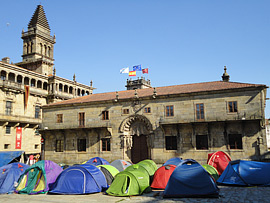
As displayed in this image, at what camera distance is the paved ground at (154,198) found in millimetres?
11039

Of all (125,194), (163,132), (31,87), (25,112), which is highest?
(31,87)

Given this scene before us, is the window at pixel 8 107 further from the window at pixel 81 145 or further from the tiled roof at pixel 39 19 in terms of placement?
the tiled roof at pixel 39 19

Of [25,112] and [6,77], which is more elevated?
[6,77]

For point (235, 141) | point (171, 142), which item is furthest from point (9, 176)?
point (235, 141)

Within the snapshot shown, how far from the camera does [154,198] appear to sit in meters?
11.8

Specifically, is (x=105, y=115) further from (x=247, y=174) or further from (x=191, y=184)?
(x=191, y=184)

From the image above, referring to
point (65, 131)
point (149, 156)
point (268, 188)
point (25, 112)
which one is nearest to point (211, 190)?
point (268, 188)

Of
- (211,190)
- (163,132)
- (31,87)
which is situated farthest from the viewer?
(31,87)

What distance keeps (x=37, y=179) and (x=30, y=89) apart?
1081 inches

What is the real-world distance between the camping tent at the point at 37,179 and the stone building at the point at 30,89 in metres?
21.4

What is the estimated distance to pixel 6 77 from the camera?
36250 mm

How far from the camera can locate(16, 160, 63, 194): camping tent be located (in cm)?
1405

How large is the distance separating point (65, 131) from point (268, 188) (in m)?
21.9

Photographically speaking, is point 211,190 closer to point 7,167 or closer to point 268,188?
point 268,188
